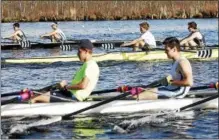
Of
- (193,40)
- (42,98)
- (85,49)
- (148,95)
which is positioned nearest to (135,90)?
(148,95)

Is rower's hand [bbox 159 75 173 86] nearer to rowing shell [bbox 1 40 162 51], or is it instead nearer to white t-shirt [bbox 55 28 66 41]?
rowing shell [bbox 1 40 162 51]

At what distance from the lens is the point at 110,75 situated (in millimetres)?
17531

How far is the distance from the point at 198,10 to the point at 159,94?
31.8m

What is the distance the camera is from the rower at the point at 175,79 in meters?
10.4

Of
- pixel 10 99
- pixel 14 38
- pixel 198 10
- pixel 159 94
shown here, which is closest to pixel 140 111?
pixel 159 94

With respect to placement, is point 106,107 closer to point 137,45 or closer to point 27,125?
point 27,125

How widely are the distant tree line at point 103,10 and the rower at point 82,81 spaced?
3125cm

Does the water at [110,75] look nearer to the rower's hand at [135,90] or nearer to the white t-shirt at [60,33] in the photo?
the rower's hand at [135,90]

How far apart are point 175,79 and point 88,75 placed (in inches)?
59.0

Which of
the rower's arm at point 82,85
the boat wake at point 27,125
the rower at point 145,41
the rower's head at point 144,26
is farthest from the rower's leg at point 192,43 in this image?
the boat wake at point 27,125

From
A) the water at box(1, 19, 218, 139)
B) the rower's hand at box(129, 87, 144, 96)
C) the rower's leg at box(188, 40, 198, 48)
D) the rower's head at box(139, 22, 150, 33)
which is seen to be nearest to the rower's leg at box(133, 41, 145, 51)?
the rower's head at box(139, 22, 150, 33)

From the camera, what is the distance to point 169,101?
35.6ft

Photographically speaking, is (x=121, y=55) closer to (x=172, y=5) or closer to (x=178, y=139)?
(x=178, y=139)

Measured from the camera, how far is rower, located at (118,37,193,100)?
10352mm
